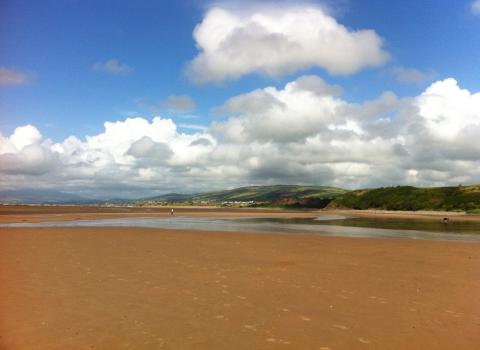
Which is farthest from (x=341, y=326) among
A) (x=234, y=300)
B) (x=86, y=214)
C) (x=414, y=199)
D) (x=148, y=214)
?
(x=414, y=199)

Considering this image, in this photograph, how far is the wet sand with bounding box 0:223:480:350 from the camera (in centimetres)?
909

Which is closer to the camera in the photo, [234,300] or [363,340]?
[363,340]

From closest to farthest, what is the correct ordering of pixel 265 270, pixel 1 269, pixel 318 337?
pixel 318 337, pixel 1 269, pixel 265 270

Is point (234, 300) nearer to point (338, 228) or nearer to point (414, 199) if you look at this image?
point (338, 228)

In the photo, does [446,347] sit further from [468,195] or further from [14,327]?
[468,195]

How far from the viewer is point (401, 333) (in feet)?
31.7

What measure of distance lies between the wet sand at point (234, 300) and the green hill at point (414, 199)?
10100 centimetres

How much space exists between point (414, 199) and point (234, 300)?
131 meters

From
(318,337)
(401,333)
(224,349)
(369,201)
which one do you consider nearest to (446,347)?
(401,333)

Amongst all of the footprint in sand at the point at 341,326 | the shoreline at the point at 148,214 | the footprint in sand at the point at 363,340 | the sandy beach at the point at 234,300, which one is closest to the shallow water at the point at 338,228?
the shoreline at the point at 148,214

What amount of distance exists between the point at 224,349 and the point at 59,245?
2043 centimetres

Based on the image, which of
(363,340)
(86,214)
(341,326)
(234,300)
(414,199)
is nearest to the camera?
(363,340)

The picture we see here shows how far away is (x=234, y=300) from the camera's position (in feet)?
40.8

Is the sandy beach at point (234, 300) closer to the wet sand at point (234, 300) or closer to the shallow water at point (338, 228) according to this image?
the wet sand at point (234, 300)
